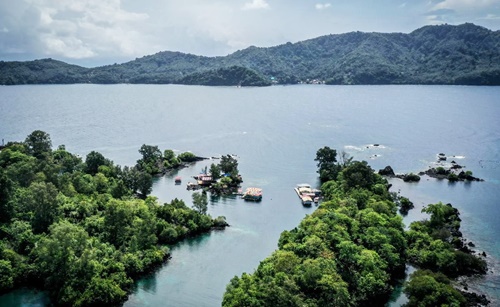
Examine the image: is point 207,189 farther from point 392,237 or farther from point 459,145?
point 459,145

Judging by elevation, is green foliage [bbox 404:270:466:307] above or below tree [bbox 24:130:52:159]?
below

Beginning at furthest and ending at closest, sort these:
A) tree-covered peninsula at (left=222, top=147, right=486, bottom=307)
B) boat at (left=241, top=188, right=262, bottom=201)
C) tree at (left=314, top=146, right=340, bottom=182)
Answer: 1. tree at (left=314, top=146, right=340, bottom=182)
2. boat at (left=241, top=188, right=262, bottom=201)
3. tree-covered peninsula at (left=222, top=147, right=486, bottom=307)

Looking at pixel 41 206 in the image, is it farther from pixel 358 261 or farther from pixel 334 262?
pixel 358 261

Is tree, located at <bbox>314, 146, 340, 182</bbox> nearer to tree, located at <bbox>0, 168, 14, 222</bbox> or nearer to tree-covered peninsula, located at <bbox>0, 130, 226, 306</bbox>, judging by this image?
tree-covered peninsula, located at <bbox>0, 130, 226, 306</bbox>

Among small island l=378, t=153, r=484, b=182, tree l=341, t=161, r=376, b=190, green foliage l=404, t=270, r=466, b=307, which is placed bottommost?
small island l=378, t=153, r=484, b=182

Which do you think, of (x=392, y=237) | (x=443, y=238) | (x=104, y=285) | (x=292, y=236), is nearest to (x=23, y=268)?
(x=104, y=285)

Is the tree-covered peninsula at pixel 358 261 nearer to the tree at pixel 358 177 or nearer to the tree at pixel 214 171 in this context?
the tree at pixel 358 177

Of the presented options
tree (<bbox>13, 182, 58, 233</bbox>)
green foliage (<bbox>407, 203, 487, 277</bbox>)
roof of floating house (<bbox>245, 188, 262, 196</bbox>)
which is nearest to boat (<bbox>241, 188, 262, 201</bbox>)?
roof of floating house (<bbox>245, 188, 262, 196</bbox>)

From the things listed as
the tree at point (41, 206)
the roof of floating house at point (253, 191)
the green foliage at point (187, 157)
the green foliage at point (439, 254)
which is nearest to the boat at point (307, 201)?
the roof of floating house at point (253, 191)
